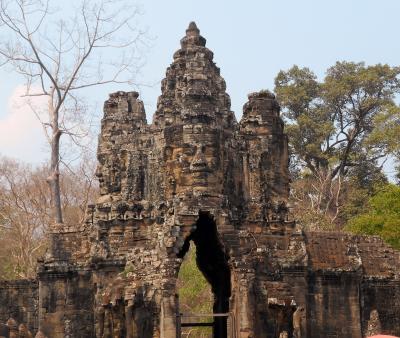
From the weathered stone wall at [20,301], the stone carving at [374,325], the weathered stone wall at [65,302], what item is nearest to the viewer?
the weathered stone wall at [65,302]

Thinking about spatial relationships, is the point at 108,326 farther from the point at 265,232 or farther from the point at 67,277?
the point at 265,232

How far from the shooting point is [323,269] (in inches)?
738

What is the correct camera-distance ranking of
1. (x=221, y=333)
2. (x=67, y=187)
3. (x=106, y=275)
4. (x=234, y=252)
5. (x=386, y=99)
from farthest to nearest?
(x=386, y=99)
(x=67, y=187)
(x=221, y=333)
(x=106, y=275)
(x=234, y=252)

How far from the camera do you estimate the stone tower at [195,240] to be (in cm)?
1592

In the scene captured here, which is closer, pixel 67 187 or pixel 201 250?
pixel 201 250

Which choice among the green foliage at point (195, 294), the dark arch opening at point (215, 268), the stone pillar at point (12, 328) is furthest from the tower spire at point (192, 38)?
the green foliage at point (195, 294)

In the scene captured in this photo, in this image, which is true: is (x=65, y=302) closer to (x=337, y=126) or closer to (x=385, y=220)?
(x=385, y=220)

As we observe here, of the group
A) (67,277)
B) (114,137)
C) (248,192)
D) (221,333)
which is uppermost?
(114,137)

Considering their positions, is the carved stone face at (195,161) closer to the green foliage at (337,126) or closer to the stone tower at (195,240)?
the stone tower at (195,240)

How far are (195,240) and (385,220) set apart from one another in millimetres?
11193

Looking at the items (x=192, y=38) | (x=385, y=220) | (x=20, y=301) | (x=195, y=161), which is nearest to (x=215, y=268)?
(x=195, y=161)

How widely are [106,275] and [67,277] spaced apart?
1086 millimetres

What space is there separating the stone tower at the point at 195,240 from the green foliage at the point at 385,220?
22.8ft

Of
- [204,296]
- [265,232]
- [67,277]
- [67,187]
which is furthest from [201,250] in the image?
[67,187]
